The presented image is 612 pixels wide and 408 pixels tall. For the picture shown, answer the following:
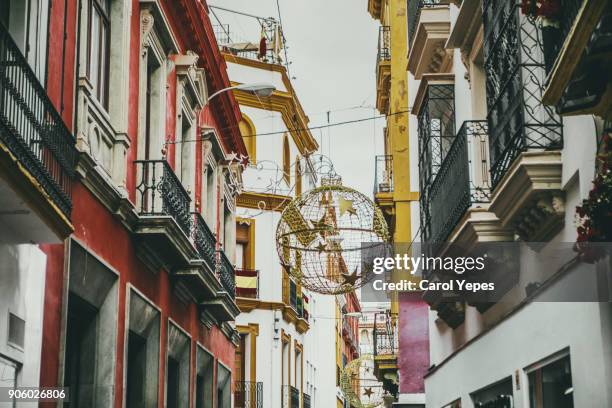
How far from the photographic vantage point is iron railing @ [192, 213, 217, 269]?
16.7 meters

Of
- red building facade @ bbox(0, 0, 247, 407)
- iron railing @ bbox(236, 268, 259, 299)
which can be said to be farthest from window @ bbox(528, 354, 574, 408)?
iron railing @ bbox(236, 268, 259, 299)

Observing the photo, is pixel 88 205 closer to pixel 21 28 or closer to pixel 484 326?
pixel 21 28

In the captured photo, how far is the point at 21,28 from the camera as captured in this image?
919cm

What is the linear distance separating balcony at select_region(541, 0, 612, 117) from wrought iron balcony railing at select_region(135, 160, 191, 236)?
645 cm

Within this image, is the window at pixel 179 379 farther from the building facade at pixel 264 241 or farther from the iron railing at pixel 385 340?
the building facade at pixel 264 241

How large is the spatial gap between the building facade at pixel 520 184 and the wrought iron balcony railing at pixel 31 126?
146 inches

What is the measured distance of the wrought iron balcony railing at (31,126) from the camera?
784cm

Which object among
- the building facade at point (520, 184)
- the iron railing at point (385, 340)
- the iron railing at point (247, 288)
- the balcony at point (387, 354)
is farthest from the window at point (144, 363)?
the iron railing at point (247, 288)

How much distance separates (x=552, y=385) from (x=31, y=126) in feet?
17.2

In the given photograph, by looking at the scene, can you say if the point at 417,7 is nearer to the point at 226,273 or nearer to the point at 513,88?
the point at 226,273

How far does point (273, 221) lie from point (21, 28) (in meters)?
25.1

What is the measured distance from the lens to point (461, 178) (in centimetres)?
1355

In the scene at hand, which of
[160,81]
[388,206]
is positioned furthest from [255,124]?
[160,81]

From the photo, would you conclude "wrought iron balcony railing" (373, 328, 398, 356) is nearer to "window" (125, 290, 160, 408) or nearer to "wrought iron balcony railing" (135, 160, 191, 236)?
"window" (125, 290, 160, 408)
